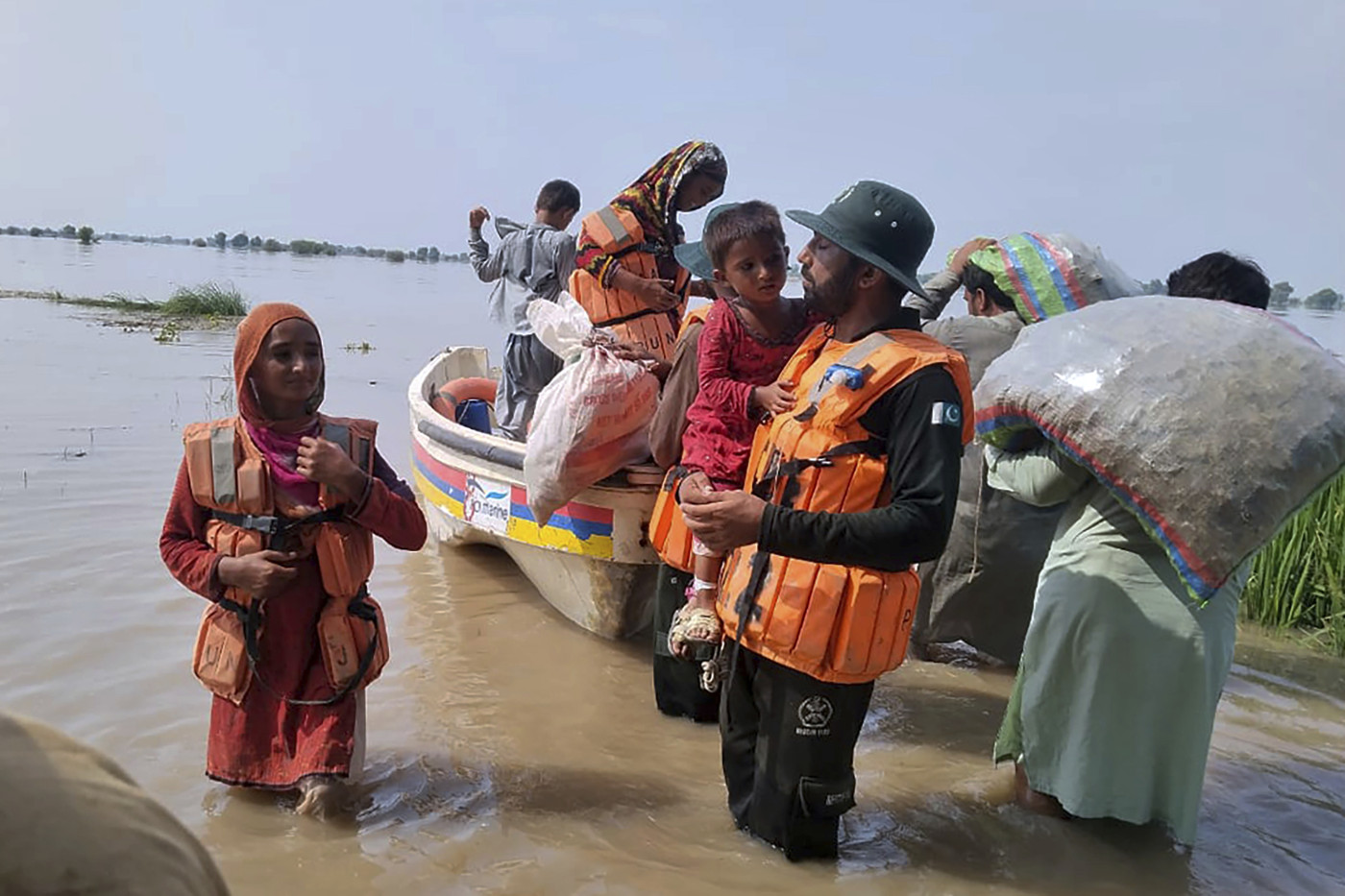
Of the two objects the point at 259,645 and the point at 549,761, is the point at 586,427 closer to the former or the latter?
the point at 549,761

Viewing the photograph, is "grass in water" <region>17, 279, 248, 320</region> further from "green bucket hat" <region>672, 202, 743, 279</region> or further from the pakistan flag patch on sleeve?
the pakistan flag patch on sleeve

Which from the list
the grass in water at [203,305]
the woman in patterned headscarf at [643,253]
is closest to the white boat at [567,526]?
the woman in patterned headscarf at [643,253]

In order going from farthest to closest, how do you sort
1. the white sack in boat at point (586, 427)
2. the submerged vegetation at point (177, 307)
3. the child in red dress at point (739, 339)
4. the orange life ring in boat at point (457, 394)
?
the submerged vegetation at point (177, 307), the orange life ring in boat at point (457, 394), the white sack in boat at point (586, 427), the child in red dress at point (739, 339)

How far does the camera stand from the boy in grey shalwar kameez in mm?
5652

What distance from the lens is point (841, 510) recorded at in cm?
277

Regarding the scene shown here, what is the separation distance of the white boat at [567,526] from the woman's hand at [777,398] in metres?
1.17

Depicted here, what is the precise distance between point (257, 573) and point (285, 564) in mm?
95

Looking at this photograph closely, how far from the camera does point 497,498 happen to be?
16.3 feet

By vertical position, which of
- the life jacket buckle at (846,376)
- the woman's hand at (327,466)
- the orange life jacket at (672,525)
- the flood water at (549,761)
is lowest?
the flood water at (549,761)

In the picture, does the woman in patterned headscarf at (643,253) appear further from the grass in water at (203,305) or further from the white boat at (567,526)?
the grass in water at (203,305)

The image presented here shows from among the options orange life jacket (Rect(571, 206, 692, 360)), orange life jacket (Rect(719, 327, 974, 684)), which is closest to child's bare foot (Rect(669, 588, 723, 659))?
orange life jacket (Rect(719, 327, 974, 684))

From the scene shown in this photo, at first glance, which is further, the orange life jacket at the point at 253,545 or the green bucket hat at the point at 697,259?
the green bucket hat at the point at 697,259

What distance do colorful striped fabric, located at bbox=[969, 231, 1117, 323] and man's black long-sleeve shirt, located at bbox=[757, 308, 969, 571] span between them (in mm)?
1410

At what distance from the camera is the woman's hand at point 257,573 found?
2.93 metres
